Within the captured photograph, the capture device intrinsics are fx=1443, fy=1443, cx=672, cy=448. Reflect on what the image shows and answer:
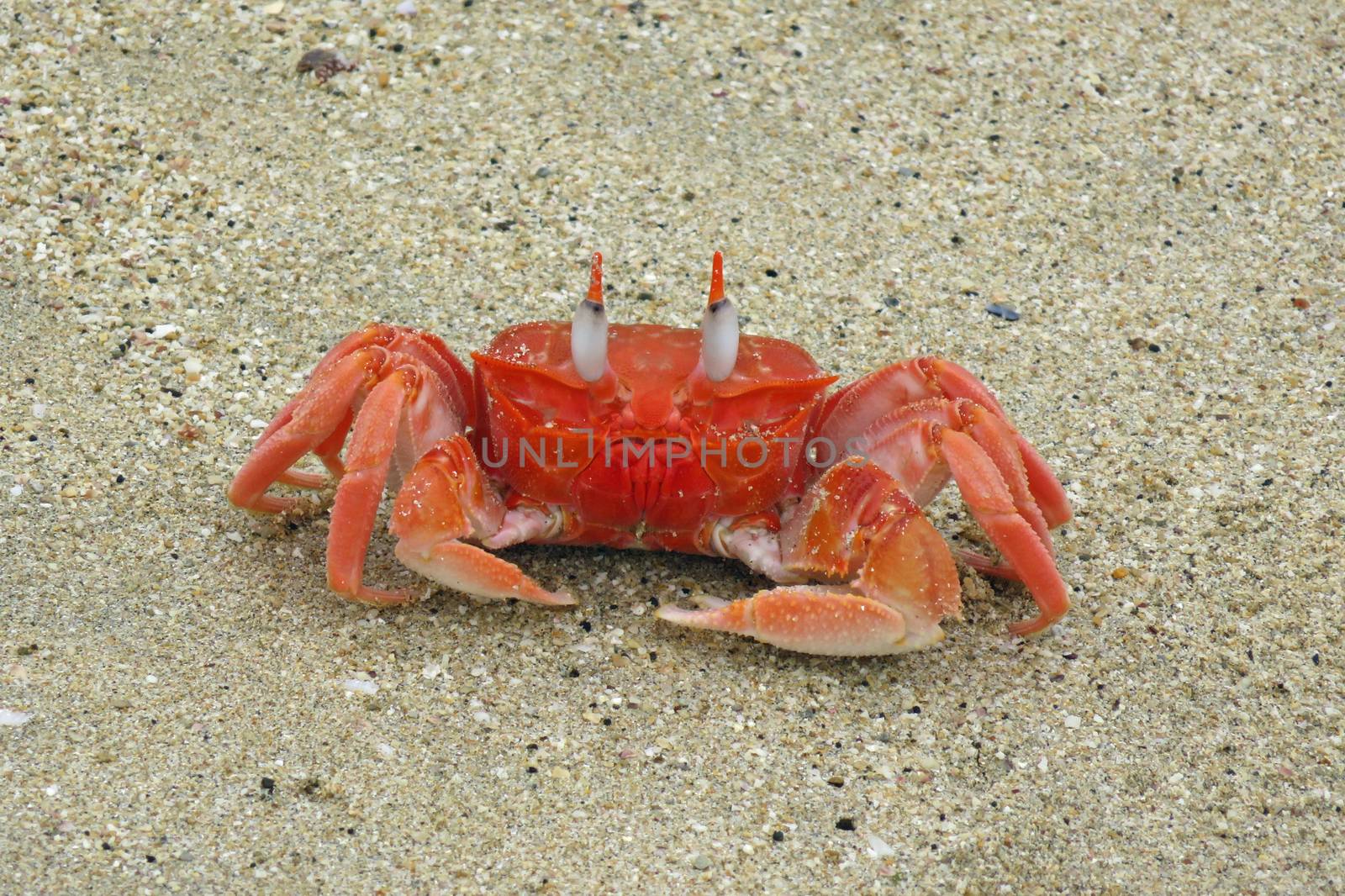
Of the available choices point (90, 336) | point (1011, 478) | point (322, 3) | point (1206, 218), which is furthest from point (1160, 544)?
point (322, 3)

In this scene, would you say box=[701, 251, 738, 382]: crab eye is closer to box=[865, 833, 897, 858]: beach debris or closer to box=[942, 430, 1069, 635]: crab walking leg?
box=[942, 430, 1069, 635]: crab walking leg

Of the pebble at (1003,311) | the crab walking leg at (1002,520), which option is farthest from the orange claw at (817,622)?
the pebble at (1003,311)

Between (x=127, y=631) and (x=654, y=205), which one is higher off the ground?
(x=654, y=205)

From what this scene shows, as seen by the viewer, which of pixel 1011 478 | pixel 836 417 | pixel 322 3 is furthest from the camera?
pixel 322 3

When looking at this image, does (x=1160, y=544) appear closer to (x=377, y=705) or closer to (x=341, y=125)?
(x=377, y=705)

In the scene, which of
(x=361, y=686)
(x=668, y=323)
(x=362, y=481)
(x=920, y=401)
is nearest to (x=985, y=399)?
(x=920, y=401)

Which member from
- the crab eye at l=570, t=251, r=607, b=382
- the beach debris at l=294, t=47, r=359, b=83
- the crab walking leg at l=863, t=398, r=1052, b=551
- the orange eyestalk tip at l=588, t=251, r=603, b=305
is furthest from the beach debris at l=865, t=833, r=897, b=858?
the beach debris at l=294, t=47, r=359, b=83

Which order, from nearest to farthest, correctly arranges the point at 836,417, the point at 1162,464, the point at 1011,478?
the point at 1011,478, the point at 836,417, the point at 1162,464

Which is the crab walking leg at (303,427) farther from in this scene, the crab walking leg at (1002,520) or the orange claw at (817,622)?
the crab walking leg at (1002,520)
